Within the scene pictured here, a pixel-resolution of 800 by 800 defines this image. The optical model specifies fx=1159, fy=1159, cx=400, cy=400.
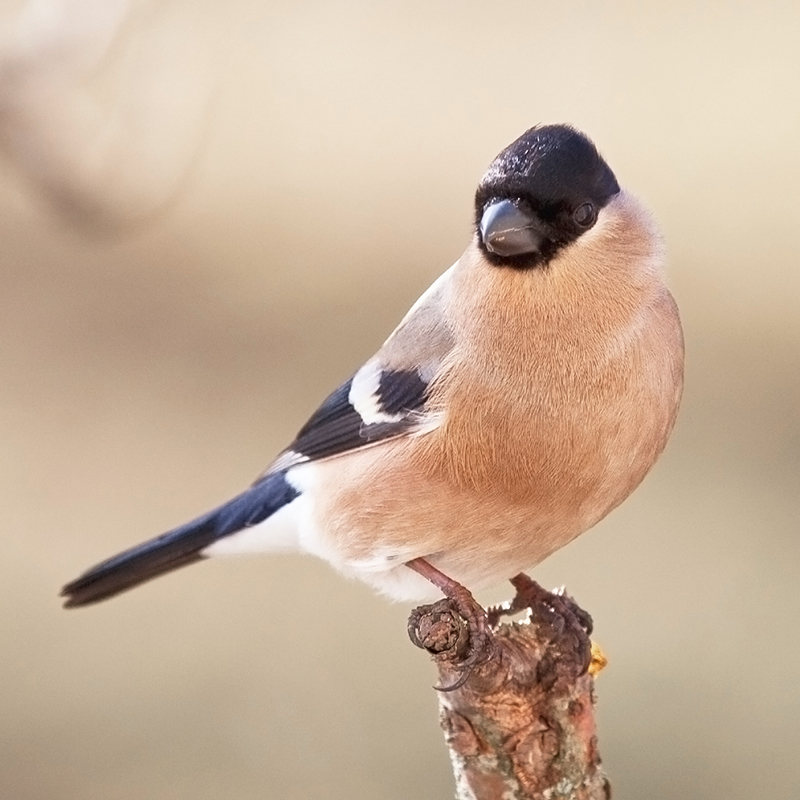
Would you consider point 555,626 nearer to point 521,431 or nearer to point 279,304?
point 521,431

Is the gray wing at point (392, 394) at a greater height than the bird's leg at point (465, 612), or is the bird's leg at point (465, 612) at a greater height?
the gray wing at point (392, 394)

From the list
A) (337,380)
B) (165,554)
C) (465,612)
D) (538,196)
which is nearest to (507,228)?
(538,196)

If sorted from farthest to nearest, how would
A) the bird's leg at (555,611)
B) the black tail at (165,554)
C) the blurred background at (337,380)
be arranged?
the blurred background at (337,380) < the black tail at (165,554) < the bird's leg at (555,611)

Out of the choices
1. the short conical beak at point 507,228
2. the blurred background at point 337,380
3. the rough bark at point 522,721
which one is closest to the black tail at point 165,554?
the rough bark at point 522,721

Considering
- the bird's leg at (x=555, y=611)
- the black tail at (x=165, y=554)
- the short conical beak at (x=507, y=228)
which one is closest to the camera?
the short conical beak at (x=507, y=228)

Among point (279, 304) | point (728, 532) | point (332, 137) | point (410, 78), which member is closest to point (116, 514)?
point (279, 304)

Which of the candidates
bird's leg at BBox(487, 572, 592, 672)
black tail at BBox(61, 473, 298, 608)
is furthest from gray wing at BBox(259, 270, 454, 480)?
bird's leg at BBox(487, 572, 592, 672)

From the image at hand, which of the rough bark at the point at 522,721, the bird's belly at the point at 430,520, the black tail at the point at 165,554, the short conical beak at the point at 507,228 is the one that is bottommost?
the rough bark at the point at 522,721

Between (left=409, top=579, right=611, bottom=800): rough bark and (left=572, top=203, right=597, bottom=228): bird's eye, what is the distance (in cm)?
41

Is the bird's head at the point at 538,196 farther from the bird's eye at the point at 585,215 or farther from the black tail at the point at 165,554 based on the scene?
the black tail at the point at 165,554

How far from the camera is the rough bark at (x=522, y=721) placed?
1.18 meters

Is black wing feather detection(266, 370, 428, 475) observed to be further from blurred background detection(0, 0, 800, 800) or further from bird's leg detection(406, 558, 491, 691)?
blurred background detection(0, 0, 800, 800)

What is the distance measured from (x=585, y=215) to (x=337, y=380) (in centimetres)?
176

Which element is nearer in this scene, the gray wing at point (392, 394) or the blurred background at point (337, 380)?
the gray wing at point (392, 394)
